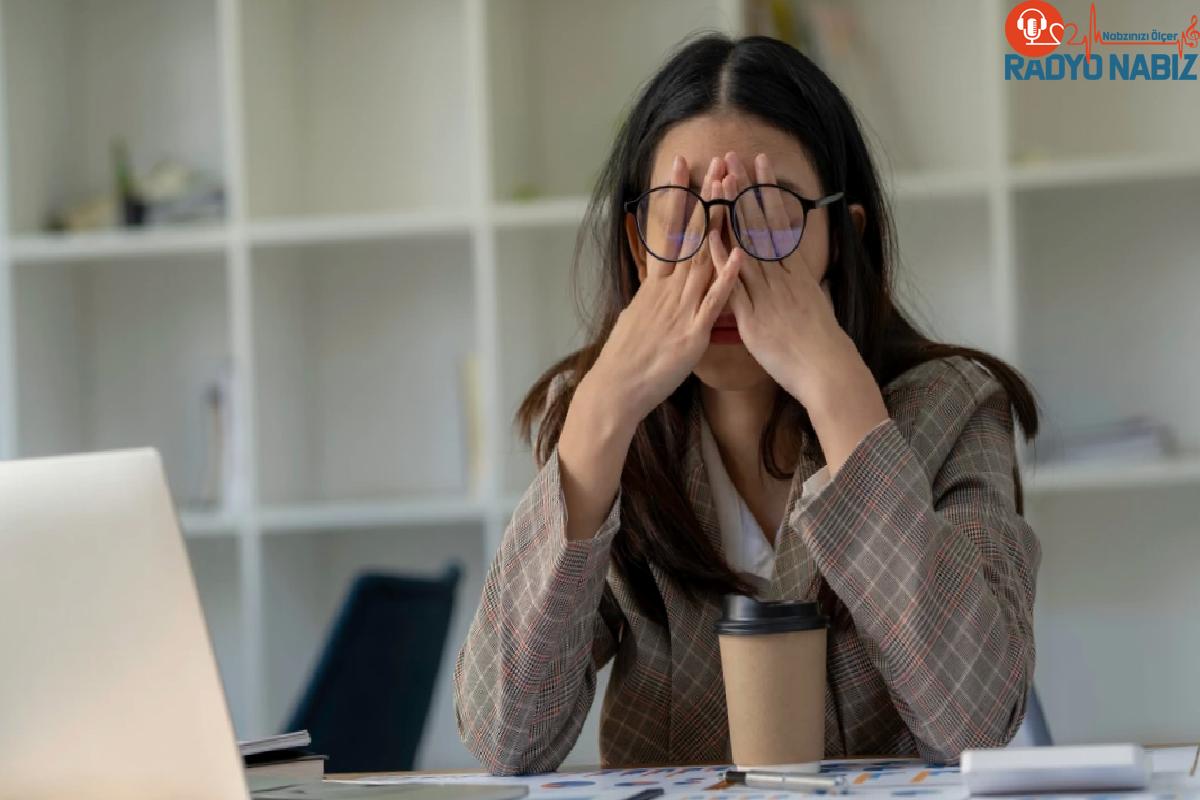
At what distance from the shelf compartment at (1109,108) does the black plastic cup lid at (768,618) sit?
184cm

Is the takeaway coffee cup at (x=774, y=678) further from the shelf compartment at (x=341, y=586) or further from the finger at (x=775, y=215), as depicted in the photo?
the shelf compartment at (x=341, y=586)

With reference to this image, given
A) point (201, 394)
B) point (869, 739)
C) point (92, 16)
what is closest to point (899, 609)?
point (869, 739)

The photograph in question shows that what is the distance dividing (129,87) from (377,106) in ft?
1.83

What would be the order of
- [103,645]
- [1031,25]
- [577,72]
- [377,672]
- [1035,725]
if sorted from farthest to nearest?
[577,72] < [1031,25] < [377,672] < [1035,725] < [103,645]

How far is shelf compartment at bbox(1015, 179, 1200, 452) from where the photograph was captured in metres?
2.61

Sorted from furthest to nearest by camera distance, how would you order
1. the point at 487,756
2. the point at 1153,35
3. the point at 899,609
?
1. the point at 1153,35
2. the point at 487,756
3. the point at 899,609

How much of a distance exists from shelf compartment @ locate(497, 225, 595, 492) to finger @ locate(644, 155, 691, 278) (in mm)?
1226

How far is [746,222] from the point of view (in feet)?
3.89

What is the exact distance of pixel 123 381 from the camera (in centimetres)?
296

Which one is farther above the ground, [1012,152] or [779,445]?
[1012,152]

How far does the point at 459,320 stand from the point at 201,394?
1.89 ft

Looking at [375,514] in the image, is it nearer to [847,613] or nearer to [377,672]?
[377,672]

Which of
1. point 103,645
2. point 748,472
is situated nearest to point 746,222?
point 748,472

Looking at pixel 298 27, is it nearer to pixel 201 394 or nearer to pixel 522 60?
pixel 522 60
